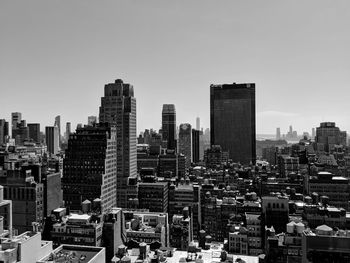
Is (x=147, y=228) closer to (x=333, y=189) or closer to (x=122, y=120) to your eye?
(x=122, y=120)

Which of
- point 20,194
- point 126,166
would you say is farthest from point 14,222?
point 126,166

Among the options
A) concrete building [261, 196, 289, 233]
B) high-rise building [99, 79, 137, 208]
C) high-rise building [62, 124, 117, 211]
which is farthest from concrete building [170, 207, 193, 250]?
high-rise building [99, 79, 137, 208]

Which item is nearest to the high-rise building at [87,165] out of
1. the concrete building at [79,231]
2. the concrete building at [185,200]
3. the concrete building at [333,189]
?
the concrete building at [185,200]

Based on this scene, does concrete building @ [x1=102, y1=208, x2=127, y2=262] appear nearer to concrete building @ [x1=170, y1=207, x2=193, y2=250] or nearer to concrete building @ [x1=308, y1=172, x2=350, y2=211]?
concrete building @ [x1=170, y1=207, x2=193, y2=250]

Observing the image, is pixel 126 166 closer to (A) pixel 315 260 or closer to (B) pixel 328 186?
(B) pixel 328 186

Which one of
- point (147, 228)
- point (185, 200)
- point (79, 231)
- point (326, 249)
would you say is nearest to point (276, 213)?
point (147, 228)

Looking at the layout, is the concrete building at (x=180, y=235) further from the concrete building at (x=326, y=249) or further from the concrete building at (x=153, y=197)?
the concrete building at (x=326, y=249)
